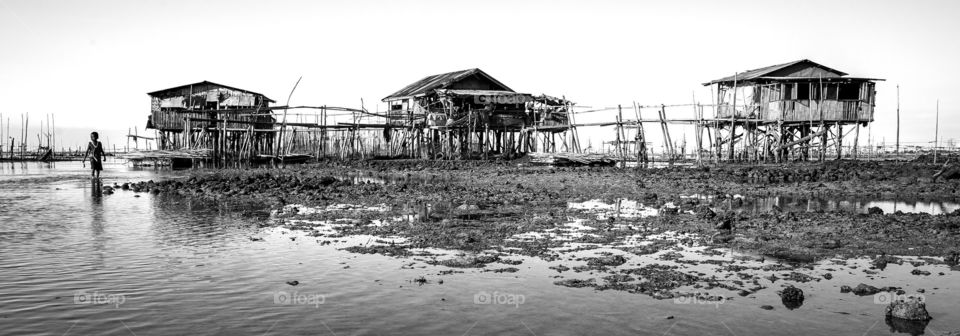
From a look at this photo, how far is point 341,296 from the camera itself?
7.59 m

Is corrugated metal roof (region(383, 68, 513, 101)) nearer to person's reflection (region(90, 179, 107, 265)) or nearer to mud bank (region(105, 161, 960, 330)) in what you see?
mud bank (region(105, 161, 960, 330))

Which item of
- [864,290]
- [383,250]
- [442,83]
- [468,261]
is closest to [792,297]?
[864,290]

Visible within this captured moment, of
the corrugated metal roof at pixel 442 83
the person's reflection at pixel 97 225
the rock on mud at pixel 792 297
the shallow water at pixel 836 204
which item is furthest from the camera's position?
the corrugated metal roof at pixel 442 83

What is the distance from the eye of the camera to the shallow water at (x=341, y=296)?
6488 millimetres

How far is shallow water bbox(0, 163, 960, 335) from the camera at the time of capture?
649 cm

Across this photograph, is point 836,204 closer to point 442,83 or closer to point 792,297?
point 792,297

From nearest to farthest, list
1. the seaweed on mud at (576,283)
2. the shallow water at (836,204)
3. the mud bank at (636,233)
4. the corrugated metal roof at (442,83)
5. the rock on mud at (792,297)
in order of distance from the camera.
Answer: the rock on mud at (792,297) < the seaweed on mud at (576,283) < the mud bank at (636,233) < the shallow water at (836,204) < the corrugated metal roof at (442,83)

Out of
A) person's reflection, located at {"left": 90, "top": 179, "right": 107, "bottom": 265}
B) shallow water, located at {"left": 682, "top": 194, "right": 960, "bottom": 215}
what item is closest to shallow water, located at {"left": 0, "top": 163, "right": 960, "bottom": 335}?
person's reflection, located at {"left": 90, "top": 179, "right": 107, "bottom": 265}

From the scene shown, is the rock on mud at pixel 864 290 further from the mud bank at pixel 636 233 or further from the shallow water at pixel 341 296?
the shallow water at pixel 341 296

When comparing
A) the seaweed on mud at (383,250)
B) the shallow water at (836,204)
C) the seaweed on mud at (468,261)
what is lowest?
the seaweed on mud at (468,261)

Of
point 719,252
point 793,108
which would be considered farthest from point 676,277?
point 793,108

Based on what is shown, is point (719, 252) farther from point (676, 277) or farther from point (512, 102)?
point (512, 102)

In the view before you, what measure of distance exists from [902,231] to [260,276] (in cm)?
1105

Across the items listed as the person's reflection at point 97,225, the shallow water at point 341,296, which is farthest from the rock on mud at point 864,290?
the person's reflection at point 97,225
